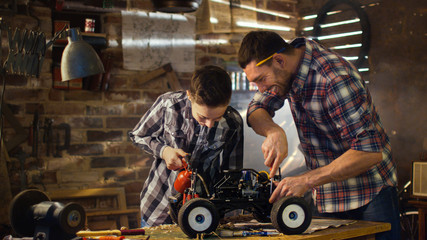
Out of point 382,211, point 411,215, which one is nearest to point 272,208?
point 382,211

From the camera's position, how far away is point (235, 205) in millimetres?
1803

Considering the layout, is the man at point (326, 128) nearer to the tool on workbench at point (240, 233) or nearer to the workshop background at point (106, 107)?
the tool on workbench at point (240, 233)

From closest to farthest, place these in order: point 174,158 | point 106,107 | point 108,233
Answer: point 108,233 → point 174,158 → point 106,107

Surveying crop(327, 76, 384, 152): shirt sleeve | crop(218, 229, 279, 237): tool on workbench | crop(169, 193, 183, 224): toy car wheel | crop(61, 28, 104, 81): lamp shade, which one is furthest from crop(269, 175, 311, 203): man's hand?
crop(61, 28, 104, 81): lamp shade

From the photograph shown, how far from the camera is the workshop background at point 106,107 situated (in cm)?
378

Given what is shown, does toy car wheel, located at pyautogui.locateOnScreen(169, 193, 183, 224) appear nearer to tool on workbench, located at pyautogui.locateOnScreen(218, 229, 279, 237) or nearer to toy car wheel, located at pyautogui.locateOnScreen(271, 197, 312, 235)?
tool on workbench, located at pyautogui.locateOnScreen(218, 229, 279, 237)

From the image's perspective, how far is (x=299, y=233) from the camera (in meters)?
1.74

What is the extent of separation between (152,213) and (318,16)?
296 centimetres

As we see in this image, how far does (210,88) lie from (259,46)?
0.32m

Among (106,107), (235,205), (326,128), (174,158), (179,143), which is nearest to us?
(235,205)

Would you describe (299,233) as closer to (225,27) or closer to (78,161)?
(78,161)

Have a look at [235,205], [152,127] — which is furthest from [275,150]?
[152,127]

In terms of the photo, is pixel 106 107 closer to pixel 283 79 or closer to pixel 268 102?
pixel 268 102

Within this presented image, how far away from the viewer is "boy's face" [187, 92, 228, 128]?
218 cm
